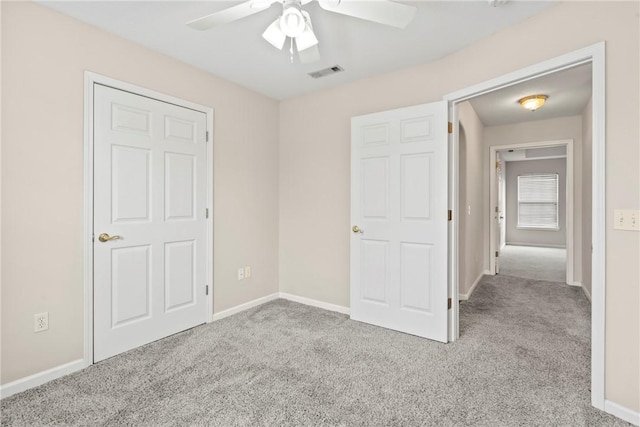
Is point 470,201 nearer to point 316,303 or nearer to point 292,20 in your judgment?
point 316,303

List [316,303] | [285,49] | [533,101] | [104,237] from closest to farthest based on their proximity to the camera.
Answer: [104,237]
[285,49]
[316,303]
[533,101]

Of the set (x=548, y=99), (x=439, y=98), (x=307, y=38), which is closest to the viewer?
(x=307, y=38)

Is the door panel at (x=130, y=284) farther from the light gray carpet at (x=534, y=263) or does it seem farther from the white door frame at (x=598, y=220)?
the light gray carpet at (x=534, y=263)

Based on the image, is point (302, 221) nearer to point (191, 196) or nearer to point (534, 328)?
point (191, 196)

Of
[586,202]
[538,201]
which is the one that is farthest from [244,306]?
[538,201]

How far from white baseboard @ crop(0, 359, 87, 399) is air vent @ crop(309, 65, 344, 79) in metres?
3.07

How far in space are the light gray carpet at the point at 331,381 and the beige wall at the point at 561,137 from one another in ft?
6.82

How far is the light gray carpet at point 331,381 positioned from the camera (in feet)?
5.66

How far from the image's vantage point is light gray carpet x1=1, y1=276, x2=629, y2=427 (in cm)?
173

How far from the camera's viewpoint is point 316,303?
142 inches

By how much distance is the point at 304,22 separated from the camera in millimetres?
1684

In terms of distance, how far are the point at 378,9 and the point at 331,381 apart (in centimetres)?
222

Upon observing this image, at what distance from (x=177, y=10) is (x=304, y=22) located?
3.30ft

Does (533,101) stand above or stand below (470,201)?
above
